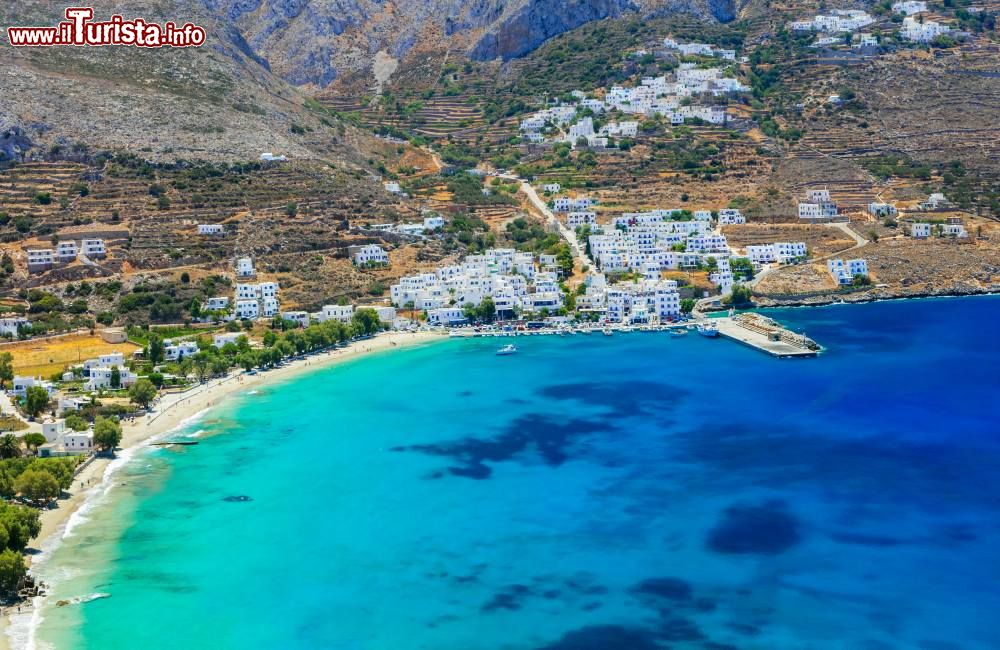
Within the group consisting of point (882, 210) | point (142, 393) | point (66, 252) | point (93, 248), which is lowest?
point (142, 393)

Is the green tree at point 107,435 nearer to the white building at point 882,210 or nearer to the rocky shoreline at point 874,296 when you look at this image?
the rocky shoreline at point 874,296

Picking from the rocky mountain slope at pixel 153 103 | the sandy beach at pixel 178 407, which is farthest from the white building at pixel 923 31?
the sandy beach at pixel 178 407

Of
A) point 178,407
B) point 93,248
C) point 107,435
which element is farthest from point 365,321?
point 107,435

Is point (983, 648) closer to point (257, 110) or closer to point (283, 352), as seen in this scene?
point (283, 352)

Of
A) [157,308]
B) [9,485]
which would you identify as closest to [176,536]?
[9,485]

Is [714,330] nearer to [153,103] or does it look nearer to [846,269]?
[846,269]

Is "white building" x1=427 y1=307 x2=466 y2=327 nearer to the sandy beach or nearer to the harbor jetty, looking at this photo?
the harbor jetty

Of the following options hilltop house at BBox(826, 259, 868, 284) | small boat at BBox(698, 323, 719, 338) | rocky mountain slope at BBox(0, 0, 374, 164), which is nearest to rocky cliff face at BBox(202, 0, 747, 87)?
rocky mountain slope at BBox(0, 0, 374, 164)
